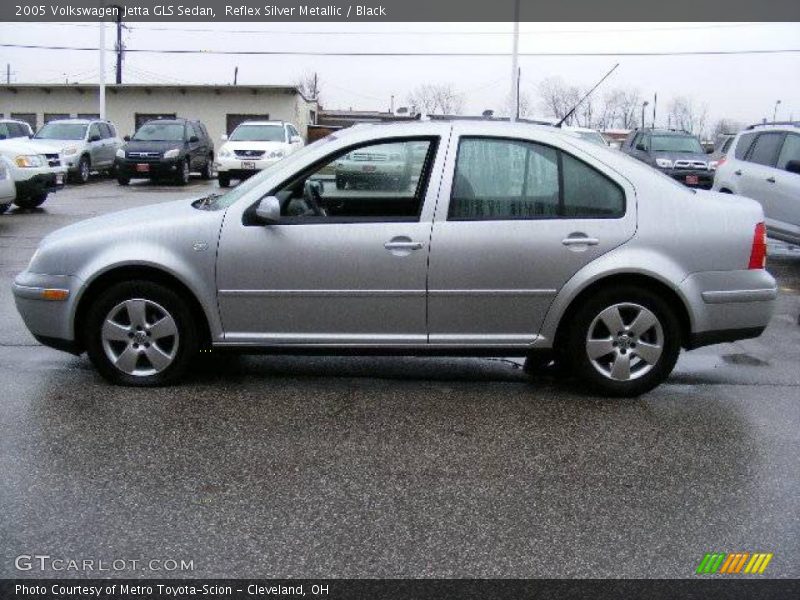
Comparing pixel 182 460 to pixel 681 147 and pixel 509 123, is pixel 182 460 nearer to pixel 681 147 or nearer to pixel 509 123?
pixel 509 123

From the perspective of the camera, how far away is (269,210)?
576 centimetres

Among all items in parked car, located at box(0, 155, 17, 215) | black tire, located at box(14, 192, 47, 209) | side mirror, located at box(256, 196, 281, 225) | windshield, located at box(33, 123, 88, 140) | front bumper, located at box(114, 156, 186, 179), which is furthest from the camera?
windshield, located at box(33, 123, 88, 140)

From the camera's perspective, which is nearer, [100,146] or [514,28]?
[100,146]

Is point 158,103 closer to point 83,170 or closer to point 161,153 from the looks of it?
point 83,170

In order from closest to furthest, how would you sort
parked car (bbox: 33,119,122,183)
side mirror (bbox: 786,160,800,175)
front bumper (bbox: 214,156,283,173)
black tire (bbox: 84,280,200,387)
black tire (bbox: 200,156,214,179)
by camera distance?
black tire (bbox: 84,280,200,387) → side mirror (bbox: 786,160,800,175) → front bumper (bbox: 214,156,283,173) → parked car (bbox: 33,119,122,183) → black tire (bbox: 200,156,214,179)

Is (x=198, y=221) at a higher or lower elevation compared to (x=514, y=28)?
lower

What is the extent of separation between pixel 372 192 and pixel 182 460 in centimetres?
223

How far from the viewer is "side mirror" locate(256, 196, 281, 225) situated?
575 centimetres

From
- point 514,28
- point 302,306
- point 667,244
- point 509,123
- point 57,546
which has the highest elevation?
point 514,28


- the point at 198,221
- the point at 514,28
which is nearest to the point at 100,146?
the point at 514,28

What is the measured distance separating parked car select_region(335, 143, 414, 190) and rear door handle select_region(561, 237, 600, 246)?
3.43 feet

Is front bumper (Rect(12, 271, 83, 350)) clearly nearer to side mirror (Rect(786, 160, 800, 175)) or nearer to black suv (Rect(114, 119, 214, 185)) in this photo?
side mirror (Rect(786, 160, 800, 175))

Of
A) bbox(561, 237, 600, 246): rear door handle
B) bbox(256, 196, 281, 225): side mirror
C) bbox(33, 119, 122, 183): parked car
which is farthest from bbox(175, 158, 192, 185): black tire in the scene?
bbox(561, 237, 600, 246): rear door handle

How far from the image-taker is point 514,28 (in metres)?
35.0
